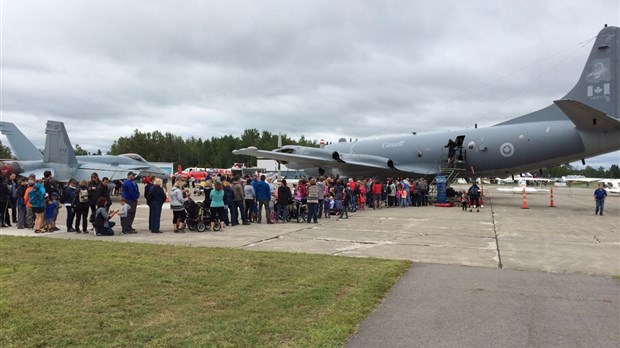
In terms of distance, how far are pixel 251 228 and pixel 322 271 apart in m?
6.61

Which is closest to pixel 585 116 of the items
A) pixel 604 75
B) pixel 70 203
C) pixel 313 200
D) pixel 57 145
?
pixel 604 75

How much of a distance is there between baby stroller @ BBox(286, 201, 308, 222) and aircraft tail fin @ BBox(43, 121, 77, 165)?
47.0ft

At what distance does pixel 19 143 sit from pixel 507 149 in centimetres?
2847

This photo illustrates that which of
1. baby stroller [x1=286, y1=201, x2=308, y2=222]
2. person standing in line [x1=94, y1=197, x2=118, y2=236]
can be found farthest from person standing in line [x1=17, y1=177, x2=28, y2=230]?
baby stroller [x1=286, y1=201, x2=308, y2=222]

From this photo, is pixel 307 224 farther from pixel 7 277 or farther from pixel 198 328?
pixel 198 328

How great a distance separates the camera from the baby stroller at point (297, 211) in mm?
15508

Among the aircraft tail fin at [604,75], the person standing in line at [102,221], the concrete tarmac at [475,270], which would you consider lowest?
the concrete tarmac at [475,270]

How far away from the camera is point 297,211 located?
15.5 m

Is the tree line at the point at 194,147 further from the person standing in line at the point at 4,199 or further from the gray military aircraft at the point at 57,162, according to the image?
the person standing in line at the point at 4,199

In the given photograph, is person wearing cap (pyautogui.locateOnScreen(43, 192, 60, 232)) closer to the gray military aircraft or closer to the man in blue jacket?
the man in blue jacket

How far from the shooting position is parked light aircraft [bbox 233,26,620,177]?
19.2 m

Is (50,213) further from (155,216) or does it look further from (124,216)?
Result: (155,216)

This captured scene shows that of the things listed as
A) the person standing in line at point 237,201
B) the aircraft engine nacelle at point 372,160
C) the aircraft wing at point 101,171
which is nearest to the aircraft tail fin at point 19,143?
the aircraft wing at point 101,171

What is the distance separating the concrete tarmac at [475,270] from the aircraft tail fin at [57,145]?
33.8 feet
